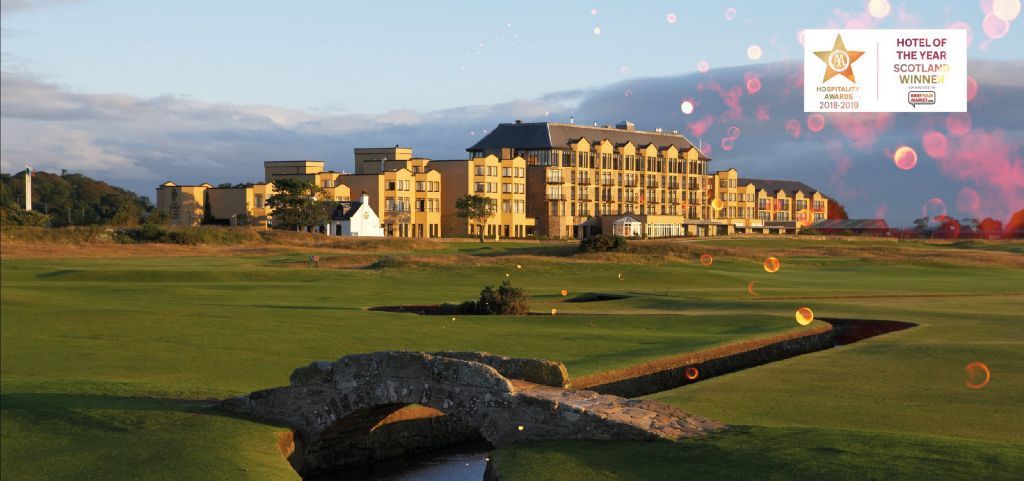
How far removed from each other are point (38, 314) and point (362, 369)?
82.5 ft

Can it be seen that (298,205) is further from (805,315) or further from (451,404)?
(451,404)

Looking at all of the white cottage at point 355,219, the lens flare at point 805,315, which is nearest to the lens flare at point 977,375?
the lens flare at point 805,315

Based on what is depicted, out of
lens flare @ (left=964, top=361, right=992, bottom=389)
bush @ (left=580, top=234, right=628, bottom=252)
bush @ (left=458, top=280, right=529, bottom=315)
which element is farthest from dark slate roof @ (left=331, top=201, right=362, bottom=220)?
lens flare @ (left=964, top=361, right=992, bottom=389)

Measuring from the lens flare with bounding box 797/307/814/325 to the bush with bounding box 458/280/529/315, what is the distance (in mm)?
10911

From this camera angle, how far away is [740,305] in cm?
4794

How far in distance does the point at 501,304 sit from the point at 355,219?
332 ft

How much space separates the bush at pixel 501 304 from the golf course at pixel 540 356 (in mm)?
1532

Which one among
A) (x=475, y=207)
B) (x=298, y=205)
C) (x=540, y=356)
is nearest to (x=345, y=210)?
(x=298, y=205)

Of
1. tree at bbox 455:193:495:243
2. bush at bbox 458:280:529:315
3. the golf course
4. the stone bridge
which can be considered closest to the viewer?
the golf course

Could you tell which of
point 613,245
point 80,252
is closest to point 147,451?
point 613,245

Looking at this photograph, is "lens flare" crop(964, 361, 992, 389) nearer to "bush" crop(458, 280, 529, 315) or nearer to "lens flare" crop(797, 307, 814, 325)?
"lens flare" crop(797, 307, 814, 325)

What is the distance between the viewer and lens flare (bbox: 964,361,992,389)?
24172 millimetres

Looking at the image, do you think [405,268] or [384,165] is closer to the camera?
[405,268]

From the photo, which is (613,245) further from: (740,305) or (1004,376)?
(1004,376)
